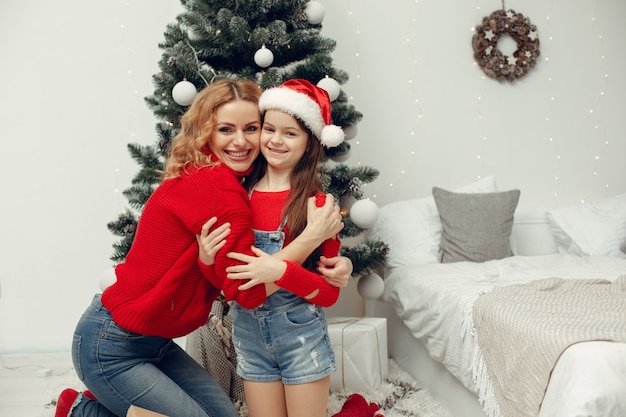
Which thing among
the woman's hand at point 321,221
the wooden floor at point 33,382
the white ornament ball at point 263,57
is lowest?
the wooden floor at point 33,382

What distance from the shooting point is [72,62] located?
3227 mm

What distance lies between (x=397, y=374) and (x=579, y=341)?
138 cm

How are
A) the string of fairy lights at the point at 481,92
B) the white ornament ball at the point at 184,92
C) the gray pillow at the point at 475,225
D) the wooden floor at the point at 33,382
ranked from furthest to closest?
the string of fairy lights at the point at 481,92
the gray pillow at the point at 475,225
the wooden floor at the point at 33,382
the white ornament ball at the point at 184,92

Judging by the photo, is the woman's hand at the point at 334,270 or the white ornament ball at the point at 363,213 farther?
the white ornament ball at the point at 363,213

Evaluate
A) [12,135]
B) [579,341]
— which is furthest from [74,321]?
[579,341]

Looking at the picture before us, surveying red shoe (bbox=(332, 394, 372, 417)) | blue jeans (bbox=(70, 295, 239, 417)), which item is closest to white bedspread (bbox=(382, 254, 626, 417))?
red shoe (bbox=(332, 394, 372, 417))

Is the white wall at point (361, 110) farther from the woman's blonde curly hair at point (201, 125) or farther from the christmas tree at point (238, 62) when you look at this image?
the woman's blonde curly hair at point (201, 125)

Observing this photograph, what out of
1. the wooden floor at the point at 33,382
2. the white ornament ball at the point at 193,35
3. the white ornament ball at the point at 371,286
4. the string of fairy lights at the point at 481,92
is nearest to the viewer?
the white ornament ball at the point at 193,35

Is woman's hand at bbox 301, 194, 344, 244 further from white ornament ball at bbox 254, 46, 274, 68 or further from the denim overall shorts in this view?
white ornament ball at bbox 254, 46, 274, 68

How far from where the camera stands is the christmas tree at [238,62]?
2361mm

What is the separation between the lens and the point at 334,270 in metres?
1.58

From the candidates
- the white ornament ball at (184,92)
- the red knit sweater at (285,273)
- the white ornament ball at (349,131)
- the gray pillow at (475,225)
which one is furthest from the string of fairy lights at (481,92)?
the red knit sweater at (285,273)

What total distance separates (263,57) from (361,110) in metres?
1.18

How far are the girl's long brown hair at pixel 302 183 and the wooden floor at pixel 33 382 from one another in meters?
1.50
